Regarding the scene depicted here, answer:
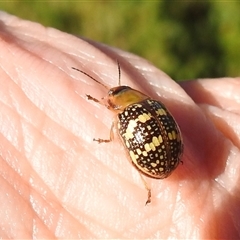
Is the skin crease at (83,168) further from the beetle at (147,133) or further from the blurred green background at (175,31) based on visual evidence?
the blurred green background at (175,31)

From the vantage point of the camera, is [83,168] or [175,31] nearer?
[83,168]

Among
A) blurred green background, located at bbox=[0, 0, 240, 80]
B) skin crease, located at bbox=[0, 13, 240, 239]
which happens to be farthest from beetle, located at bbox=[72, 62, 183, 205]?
blurred green background, located at bbox=[0, 0, 240, 80]

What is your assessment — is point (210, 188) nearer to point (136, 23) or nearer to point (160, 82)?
point (160, 82)

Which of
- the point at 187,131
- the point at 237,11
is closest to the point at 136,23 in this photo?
the point at 237,11

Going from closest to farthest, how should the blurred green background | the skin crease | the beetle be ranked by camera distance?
the skin crease → the beetle → the blurred green background

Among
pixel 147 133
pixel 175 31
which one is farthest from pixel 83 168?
pixel 175 31

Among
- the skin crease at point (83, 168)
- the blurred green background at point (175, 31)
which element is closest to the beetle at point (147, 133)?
the skin crease at point (83, 168)

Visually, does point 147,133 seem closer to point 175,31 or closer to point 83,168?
point 83,168

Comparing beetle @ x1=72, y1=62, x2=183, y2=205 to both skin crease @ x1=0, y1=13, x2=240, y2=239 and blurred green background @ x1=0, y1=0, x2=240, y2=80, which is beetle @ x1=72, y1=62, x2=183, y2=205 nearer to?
skin crease @ x1=0, y1=13, x2=240, y2=239
